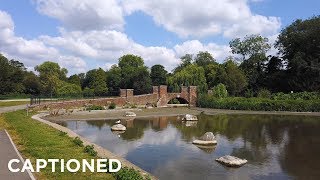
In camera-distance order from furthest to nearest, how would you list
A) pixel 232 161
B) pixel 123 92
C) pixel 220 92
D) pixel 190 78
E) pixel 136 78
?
pixel 136 78, pixel 190 78, pixel 220 92, pixel 123 92, pixel 232 161

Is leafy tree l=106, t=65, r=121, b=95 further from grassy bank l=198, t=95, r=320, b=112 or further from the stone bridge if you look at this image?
grassy bank l=198, t=95, r=320, b=112

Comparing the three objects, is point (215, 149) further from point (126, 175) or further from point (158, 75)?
point (158, 75)

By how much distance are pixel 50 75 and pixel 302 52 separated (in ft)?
174

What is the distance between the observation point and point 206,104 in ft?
183

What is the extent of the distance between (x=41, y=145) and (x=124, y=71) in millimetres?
72629

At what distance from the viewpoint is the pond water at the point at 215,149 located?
50.5ft

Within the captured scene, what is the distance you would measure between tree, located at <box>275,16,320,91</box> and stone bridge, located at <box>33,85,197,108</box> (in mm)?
18065

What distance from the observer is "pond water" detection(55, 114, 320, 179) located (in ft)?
50.5

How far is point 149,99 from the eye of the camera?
5562cm

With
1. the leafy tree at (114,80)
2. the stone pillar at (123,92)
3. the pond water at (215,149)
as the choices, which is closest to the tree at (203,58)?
the leafy tree at (114,80)

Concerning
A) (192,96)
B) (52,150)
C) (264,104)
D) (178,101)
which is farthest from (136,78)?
(52,150)

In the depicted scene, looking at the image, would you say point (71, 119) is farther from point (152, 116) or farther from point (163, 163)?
point (163, 163)

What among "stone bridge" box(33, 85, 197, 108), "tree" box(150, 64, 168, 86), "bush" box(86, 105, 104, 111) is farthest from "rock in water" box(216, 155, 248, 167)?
"tree" box(150, 64, 168, 86)

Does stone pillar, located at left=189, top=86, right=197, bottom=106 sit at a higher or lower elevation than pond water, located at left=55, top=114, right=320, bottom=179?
higher
